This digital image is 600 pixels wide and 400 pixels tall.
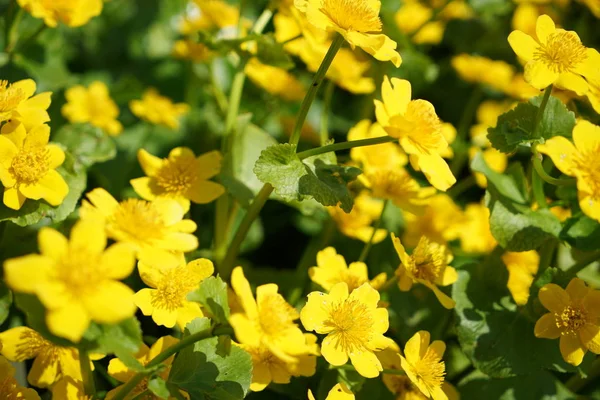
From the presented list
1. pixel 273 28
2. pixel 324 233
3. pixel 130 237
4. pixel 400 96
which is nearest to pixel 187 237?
pixel 130 237

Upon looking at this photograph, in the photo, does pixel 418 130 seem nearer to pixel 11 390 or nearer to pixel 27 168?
pixel 27 168

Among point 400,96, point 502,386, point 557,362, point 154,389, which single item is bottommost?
point 502,386

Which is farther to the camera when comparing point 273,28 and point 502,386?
point 273,28

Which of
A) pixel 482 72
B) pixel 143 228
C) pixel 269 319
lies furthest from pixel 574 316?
pixel 482 72

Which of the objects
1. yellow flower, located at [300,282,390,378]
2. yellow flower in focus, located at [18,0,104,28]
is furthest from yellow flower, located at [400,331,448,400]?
yellow flower in focus, located at [18,0,104,28]

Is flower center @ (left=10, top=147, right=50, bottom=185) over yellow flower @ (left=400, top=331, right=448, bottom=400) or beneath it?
over

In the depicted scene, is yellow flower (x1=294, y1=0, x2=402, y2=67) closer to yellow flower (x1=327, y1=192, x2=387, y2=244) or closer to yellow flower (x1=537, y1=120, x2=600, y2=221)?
yellow flower (x1=537, y1=120, x2=600, y2=221)

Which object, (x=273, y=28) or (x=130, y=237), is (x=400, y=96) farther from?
(x=273, y=28)
